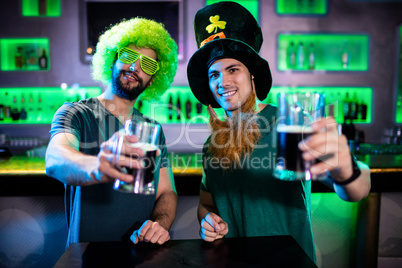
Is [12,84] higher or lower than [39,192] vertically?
higher

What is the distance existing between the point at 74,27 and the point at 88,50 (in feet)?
1.31

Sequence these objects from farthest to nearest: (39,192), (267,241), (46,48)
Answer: (46,48), (39,192), (267,241)

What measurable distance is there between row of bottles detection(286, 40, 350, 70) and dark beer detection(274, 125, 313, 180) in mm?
3426

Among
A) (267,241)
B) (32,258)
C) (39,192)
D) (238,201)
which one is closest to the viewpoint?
(267,241)

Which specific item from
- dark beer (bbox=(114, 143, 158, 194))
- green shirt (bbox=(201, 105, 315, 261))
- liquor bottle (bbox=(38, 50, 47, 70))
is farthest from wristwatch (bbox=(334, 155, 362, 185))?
liquor bottle (bbox=(38, 50, 47, 70))

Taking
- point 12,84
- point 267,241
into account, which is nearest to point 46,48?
point 12,84

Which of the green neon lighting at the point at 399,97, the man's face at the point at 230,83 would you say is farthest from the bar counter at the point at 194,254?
the green neon lighting at the point at 399,97

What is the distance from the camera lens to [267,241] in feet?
3.75

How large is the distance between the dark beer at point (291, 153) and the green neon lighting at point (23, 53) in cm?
409

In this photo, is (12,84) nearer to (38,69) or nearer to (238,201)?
(38,69)

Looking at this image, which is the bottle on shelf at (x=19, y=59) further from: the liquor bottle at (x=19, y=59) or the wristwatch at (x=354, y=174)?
the wristwatch at (x=354, y=174)

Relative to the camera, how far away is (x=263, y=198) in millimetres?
1489

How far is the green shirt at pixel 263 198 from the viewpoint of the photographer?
4.80 feet

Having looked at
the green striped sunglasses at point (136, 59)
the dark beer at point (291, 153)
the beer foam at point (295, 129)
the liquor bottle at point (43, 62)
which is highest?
the liquor bottle at point (43, 62)
